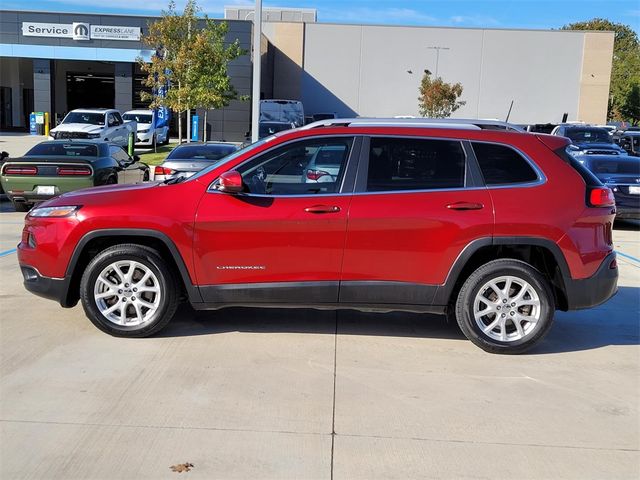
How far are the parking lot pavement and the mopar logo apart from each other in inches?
1330

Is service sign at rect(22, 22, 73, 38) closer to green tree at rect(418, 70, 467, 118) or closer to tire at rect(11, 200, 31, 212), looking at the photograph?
green tree at rect(418, 70, 467, 118)

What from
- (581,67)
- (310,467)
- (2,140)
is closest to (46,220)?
(310,467)

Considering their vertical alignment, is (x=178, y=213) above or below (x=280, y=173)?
below

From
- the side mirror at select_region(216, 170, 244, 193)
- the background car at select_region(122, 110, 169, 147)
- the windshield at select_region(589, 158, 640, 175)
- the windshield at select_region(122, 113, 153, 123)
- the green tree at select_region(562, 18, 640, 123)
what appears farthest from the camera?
the green tree at select_region(562, 18, 640, 123)

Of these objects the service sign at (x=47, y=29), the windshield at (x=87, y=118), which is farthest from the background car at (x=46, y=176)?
the service sign at (x=47, y=29)

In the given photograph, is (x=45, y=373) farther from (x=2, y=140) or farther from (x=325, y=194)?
(x=2, y=140)

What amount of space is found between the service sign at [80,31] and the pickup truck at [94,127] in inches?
400

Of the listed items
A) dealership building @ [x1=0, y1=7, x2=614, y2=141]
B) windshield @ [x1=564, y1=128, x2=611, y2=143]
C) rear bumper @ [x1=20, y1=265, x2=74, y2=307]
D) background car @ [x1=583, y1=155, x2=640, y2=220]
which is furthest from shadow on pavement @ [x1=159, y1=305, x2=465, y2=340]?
dealership building @ [x1=0, y1=7, x2=614, y2=141]

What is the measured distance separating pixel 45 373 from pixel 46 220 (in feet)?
4.51

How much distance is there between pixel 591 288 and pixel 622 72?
74902mm

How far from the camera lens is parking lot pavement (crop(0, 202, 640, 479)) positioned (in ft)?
11.5

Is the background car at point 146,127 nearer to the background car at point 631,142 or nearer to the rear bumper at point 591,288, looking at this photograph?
the background car at point 631,142

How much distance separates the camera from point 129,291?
527cm

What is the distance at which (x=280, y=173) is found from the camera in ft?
17.4
